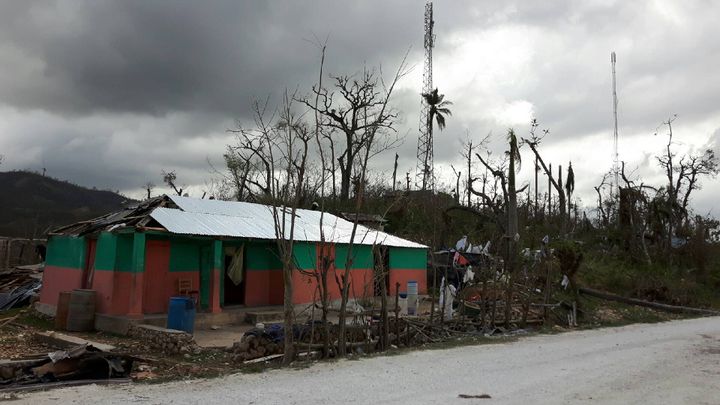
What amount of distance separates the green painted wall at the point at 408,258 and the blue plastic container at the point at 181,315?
10.7 metres

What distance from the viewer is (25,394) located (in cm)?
760

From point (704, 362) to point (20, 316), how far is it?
18.1 m

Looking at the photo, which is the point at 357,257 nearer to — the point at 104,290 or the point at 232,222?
the point at 232,222

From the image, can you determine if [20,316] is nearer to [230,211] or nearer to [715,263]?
[230,211]

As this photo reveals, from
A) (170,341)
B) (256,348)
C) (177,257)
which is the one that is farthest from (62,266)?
(256,348)

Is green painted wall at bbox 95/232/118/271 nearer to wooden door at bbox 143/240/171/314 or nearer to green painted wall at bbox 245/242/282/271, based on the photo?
wooden door at bbox 143/240/171/314

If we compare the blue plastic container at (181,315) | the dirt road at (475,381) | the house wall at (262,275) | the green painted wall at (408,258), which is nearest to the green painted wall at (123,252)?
the blue plastic container at (181,315)

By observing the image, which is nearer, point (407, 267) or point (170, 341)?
point (170, 341)

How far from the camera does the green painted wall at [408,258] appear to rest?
22891mm

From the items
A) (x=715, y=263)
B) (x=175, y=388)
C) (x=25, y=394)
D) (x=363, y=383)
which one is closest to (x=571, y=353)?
(x=363, y=383)

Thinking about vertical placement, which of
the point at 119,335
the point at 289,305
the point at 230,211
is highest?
the point at 230,211

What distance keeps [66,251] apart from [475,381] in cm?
1413

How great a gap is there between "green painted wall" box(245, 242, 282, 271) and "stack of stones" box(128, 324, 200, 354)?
6124 millimetres

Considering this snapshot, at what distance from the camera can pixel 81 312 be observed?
49.8 feet
